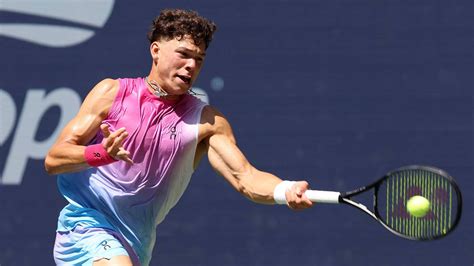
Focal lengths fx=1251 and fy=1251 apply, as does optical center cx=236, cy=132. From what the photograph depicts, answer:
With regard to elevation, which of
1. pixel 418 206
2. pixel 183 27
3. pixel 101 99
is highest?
pixel 183 27

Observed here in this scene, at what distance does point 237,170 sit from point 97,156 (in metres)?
0.66

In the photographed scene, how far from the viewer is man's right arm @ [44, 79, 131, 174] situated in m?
5.16

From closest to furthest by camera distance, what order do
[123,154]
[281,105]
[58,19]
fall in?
[123,154] → [281,105] → [58,19]

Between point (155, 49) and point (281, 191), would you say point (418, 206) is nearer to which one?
point (281, 191)

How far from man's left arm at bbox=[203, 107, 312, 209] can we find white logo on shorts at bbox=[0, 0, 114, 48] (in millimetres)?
2138

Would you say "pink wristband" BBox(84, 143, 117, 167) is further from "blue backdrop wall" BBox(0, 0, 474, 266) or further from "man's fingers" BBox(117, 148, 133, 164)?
"blue backdrop wall" BBox(0, 0, 474, 266)

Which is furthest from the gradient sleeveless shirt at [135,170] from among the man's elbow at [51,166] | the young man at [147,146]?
the man's elbow at [51,166]

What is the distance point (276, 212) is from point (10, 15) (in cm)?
201

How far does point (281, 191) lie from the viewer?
5102 millimetres

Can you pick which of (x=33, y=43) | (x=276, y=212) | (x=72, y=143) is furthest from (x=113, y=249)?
(x=33, y=43)

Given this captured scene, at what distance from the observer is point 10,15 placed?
7602mm

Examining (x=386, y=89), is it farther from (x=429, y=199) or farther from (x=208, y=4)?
(x=429, y=199)

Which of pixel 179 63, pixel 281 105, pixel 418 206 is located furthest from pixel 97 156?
pixel 281 105

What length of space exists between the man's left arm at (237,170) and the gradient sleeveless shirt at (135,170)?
84mm
